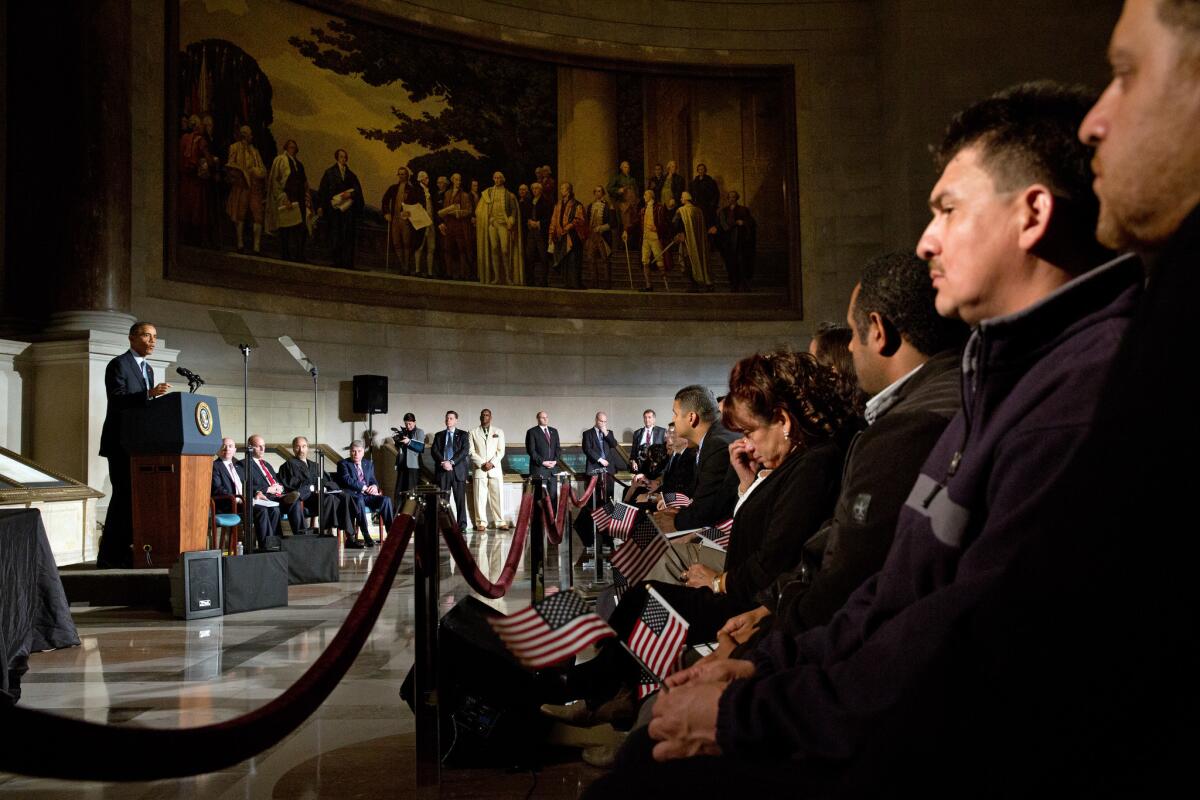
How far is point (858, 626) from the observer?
4.84ft

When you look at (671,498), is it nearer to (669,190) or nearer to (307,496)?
(307,496)

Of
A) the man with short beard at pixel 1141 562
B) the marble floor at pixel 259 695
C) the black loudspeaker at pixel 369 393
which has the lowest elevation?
the marble floor at pixel 259 695

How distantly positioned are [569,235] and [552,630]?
16926mm

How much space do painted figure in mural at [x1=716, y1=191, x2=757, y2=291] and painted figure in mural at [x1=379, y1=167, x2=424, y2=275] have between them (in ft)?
20.4

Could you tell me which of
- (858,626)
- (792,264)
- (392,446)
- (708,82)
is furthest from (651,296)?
(858,626)

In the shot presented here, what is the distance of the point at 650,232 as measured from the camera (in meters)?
18.7

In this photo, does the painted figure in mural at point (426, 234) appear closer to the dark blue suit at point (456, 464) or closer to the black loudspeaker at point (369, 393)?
the black loudspeaker at point (369, 393)

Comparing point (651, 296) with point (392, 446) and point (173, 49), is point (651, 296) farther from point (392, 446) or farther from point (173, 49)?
point (173, 49)

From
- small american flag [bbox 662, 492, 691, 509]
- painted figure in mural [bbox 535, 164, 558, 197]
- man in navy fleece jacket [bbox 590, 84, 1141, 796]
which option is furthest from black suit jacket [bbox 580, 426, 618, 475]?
man in navy fleece jacket [bbox 590, 84, 1141, 796]

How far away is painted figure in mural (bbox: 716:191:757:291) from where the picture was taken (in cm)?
1886

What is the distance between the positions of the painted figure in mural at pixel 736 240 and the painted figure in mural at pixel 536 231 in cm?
362

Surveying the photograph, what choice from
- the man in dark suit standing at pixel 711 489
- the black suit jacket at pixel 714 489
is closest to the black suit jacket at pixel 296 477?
the man in dark suit standing at pixel 711 489

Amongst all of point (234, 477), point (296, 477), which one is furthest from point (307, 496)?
point (234, 477)

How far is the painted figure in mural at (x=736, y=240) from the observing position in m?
18.9
